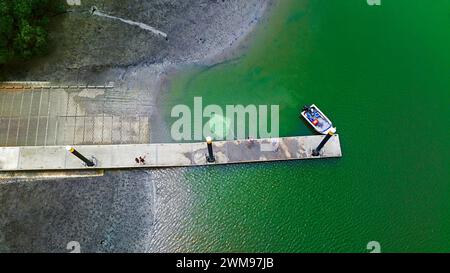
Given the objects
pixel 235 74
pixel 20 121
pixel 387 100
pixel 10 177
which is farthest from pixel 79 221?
pixel 387 100

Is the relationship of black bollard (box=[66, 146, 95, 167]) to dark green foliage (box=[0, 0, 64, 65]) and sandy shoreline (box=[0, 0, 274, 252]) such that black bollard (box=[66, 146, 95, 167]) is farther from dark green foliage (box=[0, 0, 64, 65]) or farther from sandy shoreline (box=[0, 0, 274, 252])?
dark green foliage (box=[0, 0, 64, 65])

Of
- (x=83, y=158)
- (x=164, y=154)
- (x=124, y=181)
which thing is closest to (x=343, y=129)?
(x=164, y=154)

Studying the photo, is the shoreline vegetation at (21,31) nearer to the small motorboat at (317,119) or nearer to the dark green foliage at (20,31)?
the dark green foliage at (20,31)

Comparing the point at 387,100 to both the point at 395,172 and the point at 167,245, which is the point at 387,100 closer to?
the point at 395,172

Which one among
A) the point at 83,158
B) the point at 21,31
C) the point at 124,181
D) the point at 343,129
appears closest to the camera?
the point at 83,158

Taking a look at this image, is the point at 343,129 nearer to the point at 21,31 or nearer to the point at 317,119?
the point at 317,119

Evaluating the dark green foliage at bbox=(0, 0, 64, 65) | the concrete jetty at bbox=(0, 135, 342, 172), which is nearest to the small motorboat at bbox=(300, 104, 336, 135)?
the concrete jetty at bbox=(0, 135, 342, 172)
